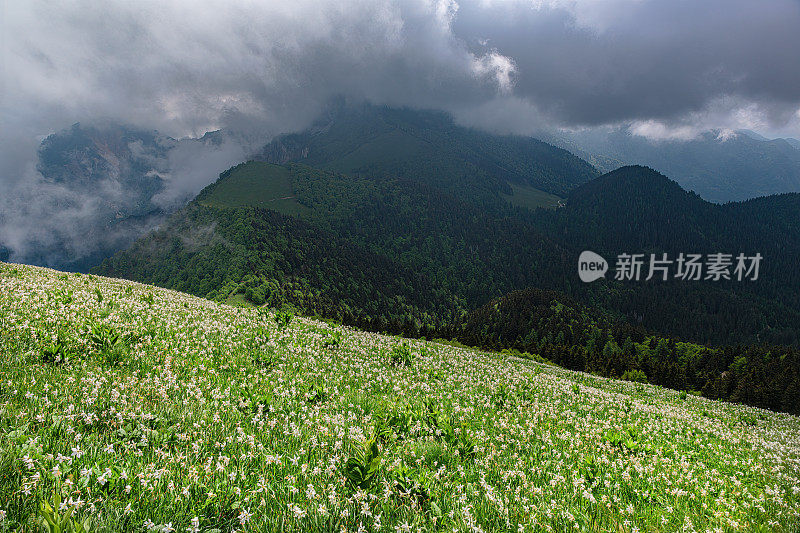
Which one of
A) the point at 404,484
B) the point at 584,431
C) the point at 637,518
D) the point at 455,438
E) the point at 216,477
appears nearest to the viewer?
the point at 216,477

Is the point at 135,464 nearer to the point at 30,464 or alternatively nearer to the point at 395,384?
the point at 30,464

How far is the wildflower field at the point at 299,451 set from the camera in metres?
3.81

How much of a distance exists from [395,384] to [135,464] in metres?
7.63

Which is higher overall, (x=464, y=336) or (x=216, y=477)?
(x=216, y=477)

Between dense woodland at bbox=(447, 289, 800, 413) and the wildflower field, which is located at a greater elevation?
the wildflower field

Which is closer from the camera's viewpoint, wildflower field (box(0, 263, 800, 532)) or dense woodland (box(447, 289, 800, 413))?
wildflower field (box(0, 263, 800, 532))

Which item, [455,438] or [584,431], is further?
[584,431]

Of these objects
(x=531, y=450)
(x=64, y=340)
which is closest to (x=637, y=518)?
(x=531, y=450)

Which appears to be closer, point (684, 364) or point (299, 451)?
point (299, 451)

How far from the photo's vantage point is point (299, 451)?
5.38m

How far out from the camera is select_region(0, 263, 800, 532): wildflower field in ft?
12.5

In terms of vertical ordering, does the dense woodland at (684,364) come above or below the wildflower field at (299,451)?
below

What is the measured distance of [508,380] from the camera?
15.2m

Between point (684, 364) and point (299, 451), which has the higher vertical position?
point (299, 451)
